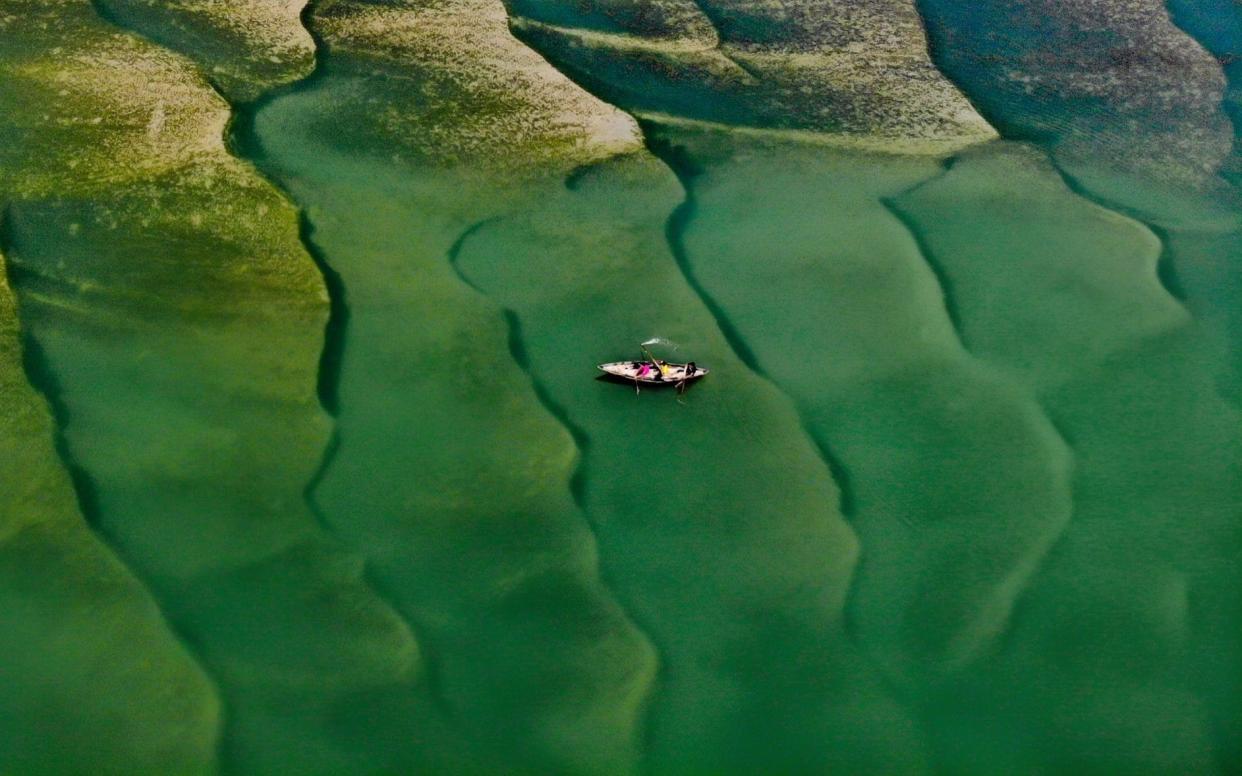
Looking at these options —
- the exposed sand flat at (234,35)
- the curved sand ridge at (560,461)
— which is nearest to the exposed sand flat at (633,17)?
the curved sand ridge at (560,461)

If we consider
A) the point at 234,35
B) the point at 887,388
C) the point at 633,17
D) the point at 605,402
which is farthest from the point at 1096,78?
the point at 234,35

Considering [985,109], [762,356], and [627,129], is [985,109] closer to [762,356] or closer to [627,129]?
[627,129]

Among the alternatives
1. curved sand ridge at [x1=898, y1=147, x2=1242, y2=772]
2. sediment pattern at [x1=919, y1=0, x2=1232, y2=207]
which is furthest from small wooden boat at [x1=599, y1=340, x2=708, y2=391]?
sediment pattern at [x1=919, y1=0, x2=1232, y2=207]

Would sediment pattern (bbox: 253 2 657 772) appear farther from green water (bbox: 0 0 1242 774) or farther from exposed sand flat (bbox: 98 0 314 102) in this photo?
exposed sand flat (bbox: 98 0 314 102)

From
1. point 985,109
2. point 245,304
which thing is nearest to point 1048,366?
point 985,109

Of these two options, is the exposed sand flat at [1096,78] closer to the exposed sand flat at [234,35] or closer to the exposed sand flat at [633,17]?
the exposed sand flat at [633,17]

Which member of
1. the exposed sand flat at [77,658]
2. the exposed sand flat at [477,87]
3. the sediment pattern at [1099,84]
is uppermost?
the sediment pattern at [1099,84]
